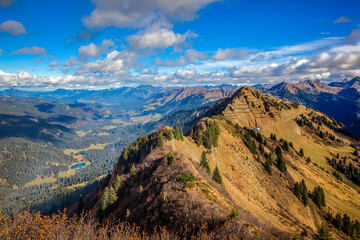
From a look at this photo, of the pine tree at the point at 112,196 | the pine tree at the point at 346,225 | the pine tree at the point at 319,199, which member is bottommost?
the pine tree at the point at 346,225

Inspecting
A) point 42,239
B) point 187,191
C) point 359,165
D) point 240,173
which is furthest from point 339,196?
point 42,239

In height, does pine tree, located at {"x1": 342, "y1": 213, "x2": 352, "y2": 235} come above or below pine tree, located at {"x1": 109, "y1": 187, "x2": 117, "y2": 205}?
below

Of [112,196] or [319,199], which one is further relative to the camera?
[319,199]

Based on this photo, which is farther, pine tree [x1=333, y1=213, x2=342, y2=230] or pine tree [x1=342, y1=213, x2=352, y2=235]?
pine tree [x1=333, y1=213, x2=342, y2=230]

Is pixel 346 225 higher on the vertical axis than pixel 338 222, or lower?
lower

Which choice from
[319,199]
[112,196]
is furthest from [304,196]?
[112,196]

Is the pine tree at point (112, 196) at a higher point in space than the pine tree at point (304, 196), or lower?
higher

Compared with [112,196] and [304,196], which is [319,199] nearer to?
[304,196]

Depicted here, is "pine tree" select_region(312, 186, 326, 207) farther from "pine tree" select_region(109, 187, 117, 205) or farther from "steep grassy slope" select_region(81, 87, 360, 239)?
"pine tree" select_region(109, 187, 117, 205)

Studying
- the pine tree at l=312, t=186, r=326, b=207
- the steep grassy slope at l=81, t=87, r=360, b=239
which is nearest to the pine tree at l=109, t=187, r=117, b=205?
the steep grassy slope at l=81, t=87, r=360, b=239

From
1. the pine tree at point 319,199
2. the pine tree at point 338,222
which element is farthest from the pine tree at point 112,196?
the pine tree at point 319,199

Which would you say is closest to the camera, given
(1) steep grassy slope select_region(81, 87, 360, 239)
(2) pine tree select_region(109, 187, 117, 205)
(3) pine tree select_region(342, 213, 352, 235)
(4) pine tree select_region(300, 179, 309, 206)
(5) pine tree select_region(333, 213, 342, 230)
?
(1) steep grassy slope select_region(81, 87, 360, 239)

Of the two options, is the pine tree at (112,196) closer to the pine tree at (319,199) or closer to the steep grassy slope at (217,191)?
the steep grassy slope at (217,191)
